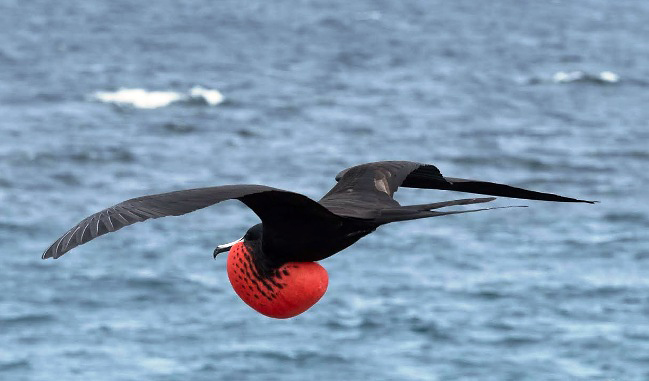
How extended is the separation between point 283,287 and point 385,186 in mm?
1091

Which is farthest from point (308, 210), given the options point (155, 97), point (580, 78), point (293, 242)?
point (580, 78)

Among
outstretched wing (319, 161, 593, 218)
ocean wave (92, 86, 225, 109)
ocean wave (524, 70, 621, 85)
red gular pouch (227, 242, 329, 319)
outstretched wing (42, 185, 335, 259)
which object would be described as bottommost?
red gular pouch (227, 242, 329, 319)

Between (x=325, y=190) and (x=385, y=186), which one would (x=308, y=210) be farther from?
(x=325, y=190)

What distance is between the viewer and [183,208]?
6312mm

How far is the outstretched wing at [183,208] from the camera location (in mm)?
6078

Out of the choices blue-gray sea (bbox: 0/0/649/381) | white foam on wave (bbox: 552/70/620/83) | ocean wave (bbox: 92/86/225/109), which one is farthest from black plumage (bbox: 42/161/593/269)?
white foam on wave (bbox: 552/70/620/83)

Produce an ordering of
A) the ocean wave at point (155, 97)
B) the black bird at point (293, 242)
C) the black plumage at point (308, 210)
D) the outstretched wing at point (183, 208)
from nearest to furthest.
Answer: the outstretched wing at point (183, 208)
the black plumage at point (308, 210)
the black bird at point (293, 242)
the ocean wave at point (155, 97)

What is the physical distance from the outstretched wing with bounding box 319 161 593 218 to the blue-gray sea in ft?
49.3

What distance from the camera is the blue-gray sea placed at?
952 inches

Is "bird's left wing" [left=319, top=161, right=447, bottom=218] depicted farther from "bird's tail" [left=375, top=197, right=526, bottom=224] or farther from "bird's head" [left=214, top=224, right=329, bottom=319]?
"bird's head" [left=214, top=224, right=329, bottom=319]

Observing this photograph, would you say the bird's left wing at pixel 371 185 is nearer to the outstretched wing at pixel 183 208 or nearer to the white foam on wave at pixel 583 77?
the outstretched wing at pixel 183 208

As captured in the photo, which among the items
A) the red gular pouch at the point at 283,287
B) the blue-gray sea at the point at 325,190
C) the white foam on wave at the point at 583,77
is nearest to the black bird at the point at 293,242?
the red gular pouch at the point at 283,287

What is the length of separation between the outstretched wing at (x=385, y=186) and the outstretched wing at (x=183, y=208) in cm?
26

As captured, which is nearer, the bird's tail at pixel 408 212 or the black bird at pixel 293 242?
the bird's tail at pixel 408 212
